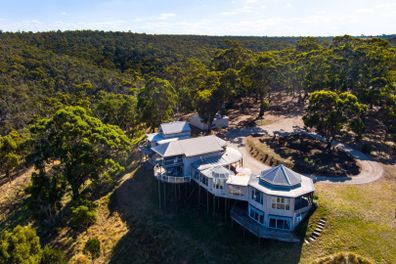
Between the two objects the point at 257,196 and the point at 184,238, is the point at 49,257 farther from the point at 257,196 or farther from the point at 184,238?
the point at 257,196

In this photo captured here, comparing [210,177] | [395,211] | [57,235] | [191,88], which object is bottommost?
[57,235]

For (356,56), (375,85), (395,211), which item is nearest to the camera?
(395,211)

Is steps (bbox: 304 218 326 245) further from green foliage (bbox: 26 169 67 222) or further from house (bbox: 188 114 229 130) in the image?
house (bbox: 188 114 229 130)

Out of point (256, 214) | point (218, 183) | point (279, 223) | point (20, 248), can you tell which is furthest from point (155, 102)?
point (20, 248)

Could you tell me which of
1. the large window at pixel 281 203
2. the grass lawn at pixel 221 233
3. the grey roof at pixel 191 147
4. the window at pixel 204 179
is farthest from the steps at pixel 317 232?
the grey roof at pixel 191 147

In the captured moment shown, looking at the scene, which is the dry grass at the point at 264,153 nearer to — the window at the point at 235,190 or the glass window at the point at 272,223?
the window at the point at 235,190

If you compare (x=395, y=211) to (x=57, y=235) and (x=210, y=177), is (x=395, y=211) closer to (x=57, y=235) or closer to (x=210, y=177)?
(x=210, y=177)

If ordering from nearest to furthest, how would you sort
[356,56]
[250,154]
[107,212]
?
[107,212], [250,154], [356,56]

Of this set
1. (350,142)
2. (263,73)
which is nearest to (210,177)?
(350,142)
